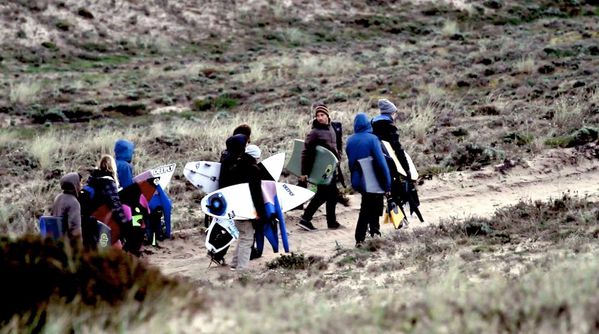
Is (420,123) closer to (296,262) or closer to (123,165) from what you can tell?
(296,262)

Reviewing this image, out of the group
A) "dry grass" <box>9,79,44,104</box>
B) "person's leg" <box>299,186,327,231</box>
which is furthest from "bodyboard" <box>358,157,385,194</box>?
"dry grass" <box>9,79,44,104</box>

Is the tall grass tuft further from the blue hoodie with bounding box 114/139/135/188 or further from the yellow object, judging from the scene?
the blue hoodie with bounding box 114/139/135/188

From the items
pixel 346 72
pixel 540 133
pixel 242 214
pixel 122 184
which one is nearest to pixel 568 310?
pixel 242 214

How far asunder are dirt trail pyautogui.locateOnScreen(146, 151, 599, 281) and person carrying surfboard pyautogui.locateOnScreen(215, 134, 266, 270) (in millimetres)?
261

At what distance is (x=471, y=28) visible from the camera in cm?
4278

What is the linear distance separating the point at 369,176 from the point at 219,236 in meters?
2.12

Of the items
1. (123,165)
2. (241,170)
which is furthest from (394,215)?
(123,165)

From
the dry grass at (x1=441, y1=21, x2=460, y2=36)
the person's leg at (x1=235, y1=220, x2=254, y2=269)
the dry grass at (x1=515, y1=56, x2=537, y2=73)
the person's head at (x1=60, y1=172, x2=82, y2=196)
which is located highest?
the dry grass at (x1=441, y1=21, x2=460, y2=36)

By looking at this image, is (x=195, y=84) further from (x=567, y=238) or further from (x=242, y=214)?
(x=567, y=238)

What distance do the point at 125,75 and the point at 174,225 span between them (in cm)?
1976

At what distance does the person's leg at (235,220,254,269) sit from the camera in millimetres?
10711

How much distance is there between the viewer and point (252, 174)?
10.6 metres

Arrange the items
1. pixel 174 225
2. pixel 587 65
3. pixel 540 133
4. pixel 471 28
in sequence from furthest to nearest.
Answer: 1. pixel 471 28
2. pixel 587 65
3. pixel 540 133
4. pixel 174 225

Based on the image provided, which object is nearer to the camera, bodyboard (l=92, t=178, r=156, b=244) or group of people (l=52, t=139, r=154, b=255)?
group of people (l=52, t=139, r=154, b=255)
